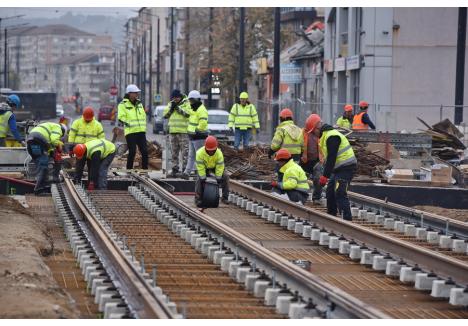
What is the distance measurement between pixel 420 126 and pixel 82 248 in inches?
1281

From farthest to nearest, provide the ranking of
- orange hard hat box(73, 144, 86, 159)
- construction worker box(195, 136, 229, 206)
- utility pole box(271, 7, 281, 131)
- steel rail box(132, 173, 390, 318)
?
utility pole box(271, 7, 281, 131) → orange hard hat box(73, 144, 86, 159) → construction worker box(195, 136, 229, 206) → steel rail box(132, 173, 390, 318)

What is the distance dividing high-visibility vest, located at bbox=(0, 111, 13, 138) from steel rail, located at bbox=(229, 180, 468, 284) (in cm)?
699

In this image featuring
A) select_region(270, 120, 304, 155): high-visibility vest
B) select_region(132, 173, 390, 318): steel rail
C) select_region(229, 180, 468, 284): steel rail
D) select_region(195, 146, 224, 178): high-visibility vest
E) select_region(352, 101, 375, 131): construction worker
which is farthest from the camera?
select_region(352, 101, 375, 131): construction worker

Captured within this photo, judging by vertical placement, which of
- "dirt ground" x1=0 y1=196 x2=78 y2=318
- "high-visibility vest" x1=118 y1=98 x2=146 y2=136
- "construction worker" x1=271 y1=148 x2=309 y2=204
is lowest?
"dirt ground" x1=0 y1=196 x2=78 y2=318

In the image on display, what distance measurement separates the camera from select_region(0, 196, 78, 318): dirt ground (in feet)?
35.1

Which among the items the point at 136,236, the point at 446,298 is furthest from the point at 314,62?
the point at 446,298

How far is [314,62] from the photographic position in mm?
67000

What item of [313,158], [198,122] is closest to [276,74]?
[198,122]

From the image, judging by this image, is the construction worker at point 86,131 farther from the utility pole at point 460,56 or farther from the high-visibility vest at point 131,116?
the utility pole at point 460,56

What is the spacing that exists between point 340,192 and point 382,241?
3493 millimetres

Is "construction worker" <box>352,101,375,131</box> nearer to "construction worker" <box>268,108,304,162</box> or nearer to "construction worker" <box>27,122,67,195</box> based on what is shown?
"construction worker" <box>268,108,304,162</box>

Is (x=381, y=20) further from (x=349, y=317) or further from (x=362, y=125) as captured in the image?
(x=349, y=317)

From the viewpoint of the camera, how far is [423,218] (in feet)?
60.2

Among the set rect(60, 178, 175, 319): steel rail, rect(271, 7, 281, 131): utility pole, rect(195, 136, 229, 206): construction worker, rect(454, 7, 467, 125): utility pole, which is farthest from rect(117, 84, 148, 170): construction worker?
rect(271, 7, 281, 131): utility pole
